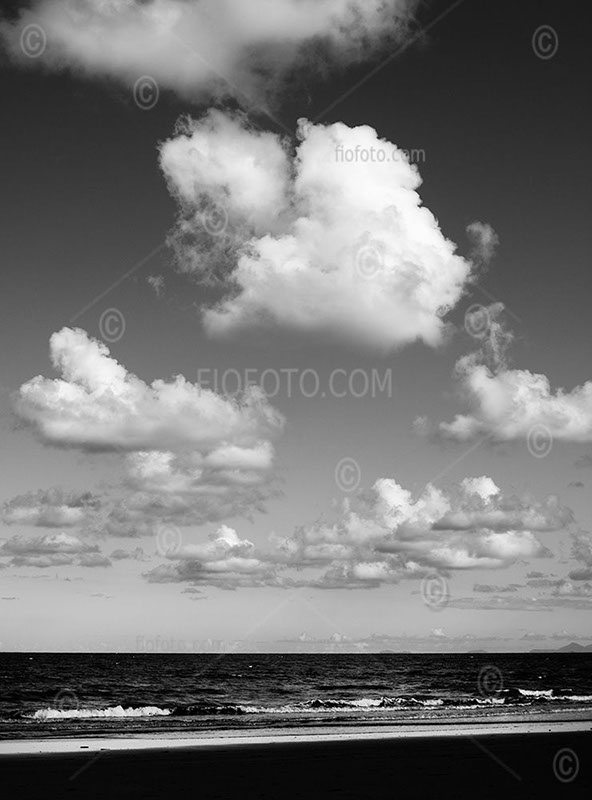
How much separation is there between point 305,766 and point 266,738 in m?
7.63

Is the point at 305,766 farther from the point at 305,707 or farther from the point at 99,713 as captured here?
the point at 305,707

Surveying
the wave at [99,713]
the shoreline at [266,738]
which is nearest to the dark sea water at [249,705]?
the wave at [99,713]

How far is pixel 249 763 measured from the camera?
1970 cm

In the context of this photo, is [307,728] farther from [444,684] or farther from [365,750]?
[444,684]

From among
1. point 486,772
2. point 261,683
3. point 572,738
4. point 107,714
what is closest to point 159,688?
point 261,683

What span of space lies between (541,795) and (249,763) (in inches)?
295

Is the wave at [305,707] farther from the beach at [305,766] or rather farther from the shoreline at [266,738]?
the beach at [305,766]
